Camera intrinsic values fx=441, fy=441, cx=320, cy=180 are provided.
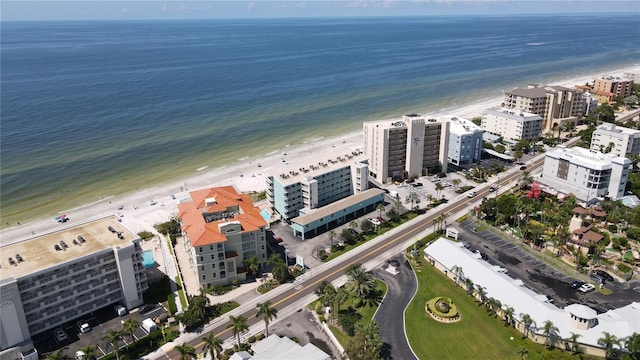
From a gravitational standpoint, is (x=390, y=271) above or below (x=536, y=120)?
below

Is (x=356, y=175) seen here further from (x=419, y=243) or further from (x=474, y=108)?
(x=474, y=108)

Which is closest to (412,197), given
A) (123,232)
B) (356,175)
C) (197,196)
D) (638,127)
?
(356,175)

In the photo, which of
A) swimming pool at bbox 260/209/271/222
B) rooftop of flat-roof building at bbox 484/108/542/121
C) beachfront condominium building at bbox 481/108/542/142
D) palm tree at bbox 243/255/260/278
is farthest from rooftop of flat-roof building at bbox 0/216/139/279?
rooftop of flat-roof building at bbox 484/108/542/121

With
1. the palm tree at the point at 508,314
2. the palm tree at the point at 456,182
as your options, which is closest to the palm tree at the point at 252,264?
the palm tree at the point at 508,314

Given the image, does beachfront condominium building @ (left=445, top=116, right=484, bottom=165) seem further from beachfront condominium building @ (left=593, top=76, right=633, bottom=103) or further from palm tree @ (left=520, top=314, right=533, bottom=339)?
beachfront condominium building @ (left=593, top=76, right=633, bottom=103)

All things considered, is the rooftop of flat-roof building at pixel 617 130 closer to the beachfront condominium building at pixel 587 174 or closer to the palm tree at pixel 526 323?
the beachfront condominium building at pixel 587 174

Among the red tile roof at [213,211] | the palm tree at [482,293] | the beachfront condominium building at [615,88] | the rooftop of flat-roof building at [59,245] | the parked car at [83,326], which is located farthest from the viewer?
the beachfront condominium building at [615,88]
